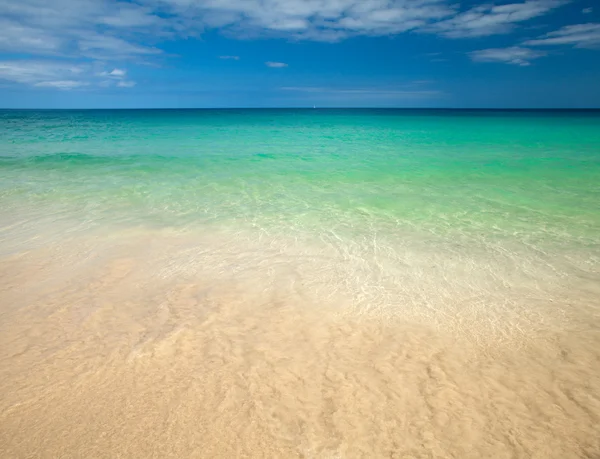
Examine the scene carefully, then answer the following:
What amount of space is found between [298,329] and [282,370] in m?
0.65

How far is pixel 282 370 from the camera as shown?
3107 millimetres

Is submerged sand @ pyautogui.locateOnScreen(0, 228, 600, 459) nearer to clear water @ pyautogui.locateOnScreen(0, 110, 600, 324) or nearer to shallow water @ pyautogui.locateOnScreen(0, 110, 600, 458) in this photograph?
shallow water @ pyautogui.locateOnScreen(0, 110, 600, 458)

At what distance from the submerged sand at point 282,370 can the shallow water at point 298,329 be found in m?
0.02

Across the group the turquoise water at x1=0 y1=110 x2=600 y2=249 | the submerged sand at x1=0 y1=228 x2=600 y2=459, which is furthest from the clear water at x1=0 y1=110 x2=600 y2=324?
Answer: the submerged sand at x1=0 y1=228 x2=600 y2=459

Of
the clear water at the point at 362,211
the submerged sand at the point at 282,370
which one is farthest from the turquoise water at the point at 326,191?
the submerged sand at the point at 282,370

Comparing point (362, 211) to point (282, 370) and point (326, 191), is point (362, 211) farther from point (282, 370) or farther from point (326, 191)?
point (282, 370)

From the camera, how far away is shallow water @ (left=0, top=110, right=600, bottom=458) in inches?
98.4

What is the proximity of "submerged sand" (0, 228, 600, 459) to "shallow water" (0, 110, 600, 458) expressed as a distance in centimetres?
2

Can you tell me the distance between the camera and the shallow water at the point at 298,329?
8.20 feet

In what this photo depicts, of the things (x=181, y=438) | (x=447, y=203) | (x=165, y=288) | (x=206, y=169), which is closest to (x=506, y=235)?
(x=447, y=203)

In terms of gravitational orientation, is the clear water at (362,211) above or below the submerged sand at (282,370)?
below

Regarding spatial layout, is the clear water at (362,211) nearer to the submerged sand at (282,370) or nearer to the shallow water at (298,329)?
the shallow water at (298,329)

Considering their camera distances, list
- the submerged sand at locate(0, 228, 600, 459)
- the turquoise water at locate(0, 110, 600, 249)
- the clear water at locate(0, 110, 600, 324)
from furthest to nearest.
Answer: the turquoise water at locate(0, 110, 600, 249)
the clear water at locate(0, 110, 600, 324)
the submerged sand at locate(0, 228, 600, 459)

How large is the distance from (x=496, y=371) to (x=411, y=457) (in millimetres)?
1267
